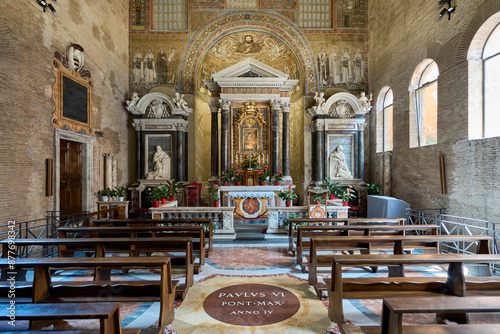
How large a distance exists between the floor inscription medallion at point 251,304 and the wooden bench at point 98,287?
2.48 feet

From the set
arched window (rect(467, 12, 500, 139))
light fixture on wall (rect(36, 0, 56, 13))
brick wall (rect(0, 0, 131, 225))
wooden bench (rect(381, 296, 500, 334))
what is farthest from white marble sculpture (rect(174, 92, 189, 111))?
wooden bench (rect(381, 296, 500, 334))

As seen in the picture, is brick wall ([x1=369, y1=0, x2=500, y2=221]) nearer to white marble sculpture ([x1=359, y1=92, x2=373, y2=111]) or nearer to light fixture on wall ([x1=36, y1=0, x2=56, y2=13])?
white marble sculpture ([x1=359, y1=92, x2=373, y2=111])

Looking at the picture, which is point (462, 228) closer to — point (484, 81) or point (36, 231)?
point (484, 81)

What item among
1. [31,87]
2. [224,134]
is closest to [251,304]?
[31,87]

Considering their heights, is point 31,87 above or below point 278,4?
below

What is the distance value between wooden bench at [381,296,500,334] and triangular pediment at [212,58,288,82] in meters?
11.0

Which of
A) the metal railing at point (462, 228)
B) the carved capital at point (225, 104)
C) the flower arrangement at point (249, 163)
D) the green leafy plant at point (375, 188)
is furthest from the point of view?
the carved capital at point (225, 104)

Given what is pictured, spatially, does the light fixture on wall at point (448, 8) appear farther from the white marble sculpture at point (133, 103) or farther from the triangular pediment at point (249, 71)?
the white marble sculpture at point (133, 103)

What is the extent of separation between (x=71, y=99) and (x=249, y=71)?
22.2 ft

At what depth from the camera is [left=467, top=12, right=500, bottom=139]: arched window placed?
22.4ft

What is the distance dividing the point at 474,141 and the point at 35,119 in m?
10.9

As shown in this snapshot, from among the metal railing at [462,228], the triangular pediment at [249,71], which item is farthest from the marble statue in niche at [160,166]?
the metal railing at [462,228]

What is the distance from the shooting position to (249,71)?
12227mm

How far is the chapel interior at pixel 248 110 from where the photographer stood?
6.92m
